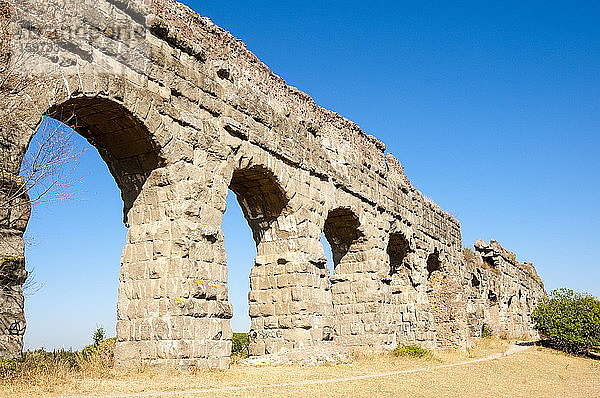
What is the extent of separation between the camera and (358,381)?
366 inches

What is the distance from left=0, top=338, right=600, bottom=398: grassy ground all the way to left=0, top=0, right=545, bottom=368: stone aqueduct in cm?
54

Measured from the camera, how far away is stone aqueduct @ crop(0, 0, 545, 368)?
24.7 feet

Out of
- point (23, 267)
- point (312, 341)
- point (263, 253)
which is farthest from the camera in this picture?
point (263, 253)

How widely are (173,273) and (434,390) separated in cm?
451

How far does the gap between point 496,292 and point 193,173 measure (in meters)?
23.2

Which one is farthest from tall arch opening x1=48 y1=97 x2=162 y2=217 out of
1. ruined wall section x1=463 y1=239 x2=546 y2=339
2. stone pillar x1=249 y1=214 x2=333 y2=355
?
ruined wall section x1=463 y1=239 x2=546 y2=339

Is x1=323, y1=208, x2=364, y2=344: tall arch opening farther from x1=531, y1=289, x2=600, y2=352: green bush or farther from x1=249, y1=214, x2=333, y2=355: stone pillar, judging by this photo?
x1=531, y1=289, x2=600, y2=352: green bush

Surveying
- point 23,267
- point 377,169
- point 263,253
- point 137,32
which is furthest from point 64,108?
point 377,169

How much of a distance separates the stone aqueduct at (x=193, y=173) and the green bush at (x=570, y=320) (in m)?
8.49

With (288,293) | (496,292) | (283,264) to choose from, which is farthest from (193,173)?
(496,292)

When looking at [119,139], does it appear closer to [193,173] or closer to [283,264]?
[193,173]

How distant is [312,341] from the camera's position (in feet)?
39.0

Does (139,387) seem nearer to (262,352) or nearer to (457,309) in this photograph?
(262,352)

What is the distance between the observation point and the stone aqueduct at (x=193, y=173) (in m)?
7.52
